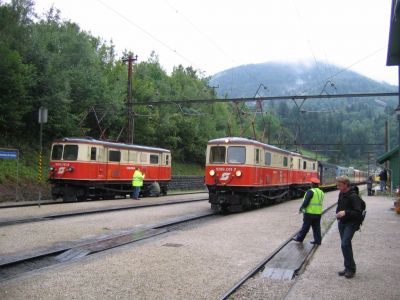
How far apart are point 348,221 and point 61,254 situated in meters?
5.85

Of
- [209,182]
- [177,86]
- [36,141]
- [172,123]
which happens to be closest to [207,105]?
[177,86]

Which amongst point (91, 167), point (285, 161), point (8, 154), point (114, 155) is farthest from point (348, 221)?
point (114, 155)

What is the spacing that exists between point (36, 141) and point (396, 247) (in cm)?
2496

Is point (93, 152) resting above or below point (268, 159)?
above

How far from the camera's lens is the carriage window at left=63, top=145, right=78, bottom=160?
23406 mm

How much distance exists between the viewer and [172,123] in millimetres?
48062

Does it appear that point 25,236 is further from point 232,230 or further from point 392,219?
point 392,219

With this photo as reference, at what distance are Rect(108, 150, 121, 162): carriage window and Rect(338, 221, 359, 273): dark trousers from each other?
18756mm

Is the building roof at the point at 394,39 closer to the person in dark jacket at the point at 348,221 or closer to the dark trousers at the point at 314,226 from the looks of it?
the dark trousers at the point at 314,226

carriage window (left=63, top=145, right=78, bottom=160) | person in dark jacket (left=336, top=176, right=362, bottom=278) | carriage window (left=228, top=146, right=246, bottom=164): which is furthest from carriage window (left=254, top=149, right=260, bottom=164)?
person in dark jacket (left=336, top=176, right=362, bottom=278)

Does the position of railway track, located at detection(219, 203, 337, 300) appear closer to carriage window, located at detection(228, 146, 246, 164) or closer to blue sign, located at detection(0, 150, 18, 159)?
carriage window, located at detection(228, 146, 246, 164)

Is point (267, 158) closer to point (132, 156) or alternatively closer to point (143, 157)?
point (132, 156)

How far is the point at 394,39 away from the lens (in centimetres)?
1716

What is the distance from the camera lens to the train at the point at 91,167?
23297mm
